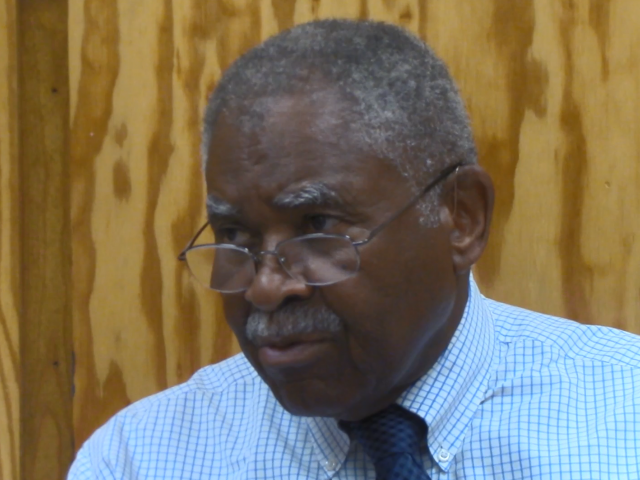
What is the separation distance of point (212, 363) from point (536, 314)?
678 mm

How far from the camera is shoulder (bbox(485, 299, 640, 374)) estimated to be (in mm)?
1369

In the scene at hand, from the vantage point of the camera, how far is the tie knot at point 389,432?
122cm

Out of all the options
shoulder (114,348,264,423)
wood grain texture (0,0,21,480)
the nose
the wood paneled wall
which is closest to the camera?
the nose

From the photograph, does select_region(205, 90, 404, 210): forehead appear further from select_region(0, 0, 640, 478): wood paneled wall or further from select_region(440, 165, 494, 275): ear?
select_region(0, 0, 640, 478): wood paneled wall

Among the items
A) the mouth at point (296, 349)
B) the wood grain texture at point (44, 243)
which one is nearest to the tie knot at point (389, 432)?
the mouth at point (296, 349)

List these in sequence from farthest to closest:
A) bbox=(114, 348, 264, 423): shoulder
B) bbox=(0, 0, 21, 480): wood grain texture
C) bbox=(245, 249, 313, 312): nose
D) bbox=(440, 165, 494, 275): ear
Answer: bbox=(0, 0, 21, 480): wood grain texture, bbox=(114, 348, 264, 423): shoulder, bbox=(440, 165, 494, 275): ear, bbox=(245, 249, 313, 312): nose

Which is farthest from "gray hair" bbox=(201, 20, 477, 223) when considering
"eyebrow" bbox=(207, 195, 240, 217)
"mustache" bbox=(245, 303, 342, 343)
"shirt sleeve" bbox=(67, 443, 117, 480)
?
"shirt sleeve" bbox=(67, 443, 117, 480)

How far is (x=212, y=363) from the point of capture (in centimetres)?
174

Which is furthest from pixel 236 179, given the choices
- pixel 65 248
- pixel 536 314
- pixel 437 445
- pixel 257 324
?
pixel 65 248

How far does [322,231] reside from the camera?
3.78ft

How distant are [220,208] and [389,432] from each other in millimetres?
422

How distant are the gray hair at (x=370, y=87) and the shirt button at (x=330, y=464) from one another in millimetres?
460

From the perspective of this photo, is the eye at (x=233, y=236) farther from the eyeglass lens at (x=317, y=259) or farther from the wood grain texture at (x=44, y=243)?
the wood grain texture at (x=44, y=243)

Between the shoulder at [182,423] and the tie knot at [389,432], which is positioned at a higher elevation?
the tie knot at [389,432]
